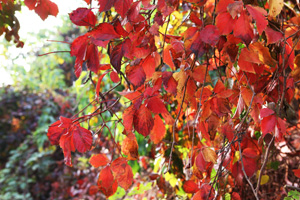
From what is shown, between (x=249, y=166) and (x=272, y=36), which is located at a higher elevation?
(x=272, y=36)

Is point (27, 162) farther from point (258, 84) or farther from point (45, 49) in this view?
point (258, 84)

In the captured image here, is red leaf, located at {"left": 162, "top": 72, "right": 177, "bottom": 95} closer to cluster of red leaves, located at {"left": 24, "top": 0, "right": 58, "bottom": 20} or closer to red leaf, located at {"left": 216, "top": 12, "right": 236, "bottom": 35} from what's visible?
red leaf, located at {"left": 216, "top": 12, "right": 236, "bottom": 35}

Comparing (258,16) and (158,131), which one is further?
(158,131)

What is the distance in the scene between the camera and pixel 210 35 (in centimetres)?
70

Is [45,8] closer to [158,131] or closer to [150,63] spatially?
[150,63]

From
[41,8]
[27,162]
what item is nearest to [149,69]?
[41,8]

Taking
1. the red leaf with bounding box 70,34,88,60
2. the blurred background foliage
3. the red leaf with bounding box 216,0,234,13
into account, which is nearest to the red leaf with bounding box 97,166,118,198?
the red leaf with bounding box 70,34,88,60

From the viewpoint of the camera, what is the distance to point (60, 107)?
5383 mm

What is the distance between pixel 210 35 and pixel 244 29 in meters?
0.08

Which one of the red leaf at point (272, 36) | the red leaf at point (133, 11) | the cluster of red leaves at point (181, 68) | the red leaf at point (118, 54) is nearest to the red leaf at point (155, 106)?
the cluster of red leaves at point (181, 68)

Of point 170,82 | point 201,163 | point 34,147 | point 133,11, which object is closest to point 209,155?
point 201,163

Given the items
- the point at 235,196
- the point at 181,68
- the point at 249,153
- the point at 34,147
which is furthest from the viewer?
the point at 34,147

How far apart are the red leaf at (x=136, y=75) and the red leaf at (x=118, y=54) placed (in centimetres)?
6

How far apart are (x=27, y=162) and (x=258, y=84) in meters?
4.22
